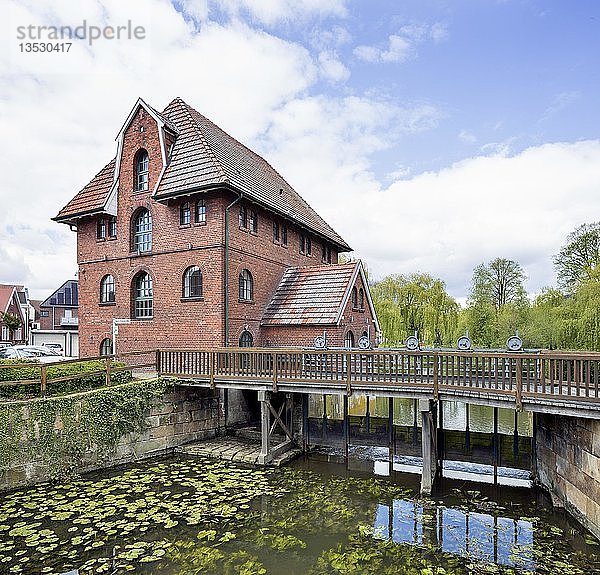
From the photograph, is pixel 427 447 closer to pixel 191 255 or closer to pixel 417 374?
pixel 417 374

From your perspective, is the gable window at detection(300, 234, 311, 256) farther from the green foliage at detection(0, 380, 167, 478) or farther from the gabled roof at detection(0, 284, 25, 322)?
the gabled roof at detection(0, 284, 25, 322)

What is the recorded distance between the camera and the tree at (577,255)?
85.8ft

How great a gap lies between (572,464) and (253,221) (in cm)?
1232

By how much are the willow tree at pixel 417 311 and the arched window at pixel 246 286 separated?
45.3 ft

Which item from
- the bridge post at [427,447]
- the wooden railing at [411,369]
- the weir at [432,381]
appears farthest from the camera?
the bridge post at [427,447]

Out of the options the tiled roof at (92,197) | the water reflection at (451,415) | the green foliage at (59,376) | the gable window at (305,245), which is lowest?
the water reflection at (451,415)

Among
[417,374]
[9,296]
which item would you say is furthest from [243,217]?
[9,296]

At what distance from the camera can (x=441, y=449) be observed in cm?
1227

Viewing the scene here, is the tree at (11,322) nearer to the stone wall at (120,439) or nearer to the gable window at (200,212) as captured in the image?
the gable window at (200,212)

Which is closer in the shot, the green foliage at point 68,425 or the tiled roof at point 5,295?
the green foliage at point 68,425

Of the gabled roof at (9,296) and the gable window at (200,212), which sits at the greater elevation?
the gable window at (200,212)

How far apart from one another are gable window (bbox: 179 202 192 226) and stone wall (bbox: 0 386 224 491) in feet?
19.6

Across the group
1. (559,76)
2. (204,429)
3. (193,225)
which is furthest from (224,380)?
(559,76)

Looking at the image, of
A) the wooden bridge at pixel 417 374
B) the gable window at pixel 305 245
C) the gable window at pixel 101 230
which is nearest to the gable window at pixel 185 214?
the gable window at pixel 101 230
